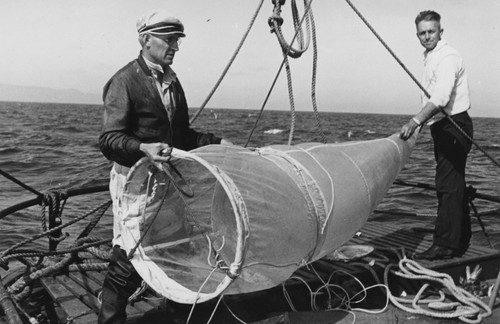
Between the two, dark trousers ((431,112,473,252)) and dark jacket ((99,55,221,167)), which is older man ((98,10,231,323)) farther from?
dark trousers ((431,112,473,252))

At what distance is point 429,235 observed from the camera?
6809 millimetres

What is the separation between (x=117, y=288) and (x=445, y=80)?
3.55m

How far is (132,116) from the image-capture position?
401 cm

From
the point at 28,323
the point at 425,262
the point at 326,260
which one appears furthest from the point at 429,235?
the point at 28,323

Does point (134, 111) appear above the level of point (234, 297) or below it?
above

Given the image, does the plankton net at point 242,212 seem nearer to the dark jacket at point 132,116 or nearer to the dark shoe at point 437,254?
the dark jacket at point 132,116

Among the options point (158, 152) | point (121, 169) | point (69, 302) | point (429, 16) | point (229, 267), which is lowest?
point (69, 302)

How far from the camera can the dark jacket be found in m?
3.83

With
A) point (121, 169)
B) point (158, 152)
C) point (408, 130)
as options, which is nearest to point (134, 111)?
point (121, 169)

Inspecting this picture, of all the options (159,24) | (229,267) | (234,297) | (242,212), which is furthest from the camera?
(234,297)

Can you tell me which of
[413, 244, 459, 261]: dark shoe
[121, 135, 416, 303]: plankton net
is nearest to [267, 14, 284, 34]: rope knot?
[121, 135, 416, 303]: plankton net

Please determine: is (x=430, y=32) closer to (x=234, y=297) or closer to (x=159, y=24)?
(x=159, y=24)

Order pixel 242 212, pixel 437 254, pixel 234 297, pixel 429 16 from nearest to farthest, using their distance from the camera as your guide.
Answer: pixel 242 212 → pixel 234 297 → pixel 429 16 → pixel 437 254

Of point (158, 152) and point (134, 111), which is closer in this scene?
point (158, 152)
